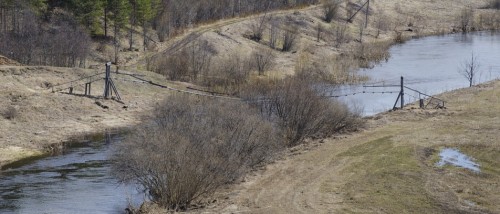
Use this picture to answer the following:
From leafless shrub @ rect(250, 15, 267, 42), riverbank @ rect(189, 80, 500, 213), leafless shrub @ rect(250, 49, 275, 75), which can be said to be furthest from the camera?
leafless shrub @ rect(250, 15, 267, 42)

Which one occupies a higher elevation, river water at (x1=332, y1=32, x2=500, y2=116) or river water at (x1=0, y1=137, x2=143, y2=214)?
river water at (x1=332, y1=32, x2=500, y2=116)

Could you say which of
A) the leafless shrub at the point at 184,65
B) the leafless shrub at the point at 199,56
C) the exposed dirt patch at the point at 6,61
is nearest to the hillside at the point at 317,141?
the exposed dirt patch at the point at 6,61

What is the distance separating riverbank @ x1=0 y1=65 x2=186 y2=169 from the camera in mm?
37750

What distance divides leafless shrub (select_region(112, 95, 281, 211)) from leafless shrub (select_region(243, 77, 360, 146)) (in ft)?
14.0

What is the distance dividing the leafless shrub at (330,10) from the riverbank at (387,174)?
44.9 meters

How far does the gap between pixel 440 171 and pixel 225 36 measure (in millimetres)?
38461

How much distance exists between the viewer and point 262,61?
58656 millimetres

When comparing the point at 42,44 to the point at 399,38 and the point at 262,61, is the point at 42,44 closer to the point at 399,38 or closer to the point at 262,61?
the point at 262,61

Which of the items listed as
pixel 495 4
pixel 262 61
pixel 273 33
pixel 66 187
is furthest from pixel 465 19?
pixel 66 187

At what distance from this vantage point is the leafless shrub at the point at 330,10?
86.1 meters

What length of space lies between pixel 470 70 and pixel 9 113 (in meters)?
35.2

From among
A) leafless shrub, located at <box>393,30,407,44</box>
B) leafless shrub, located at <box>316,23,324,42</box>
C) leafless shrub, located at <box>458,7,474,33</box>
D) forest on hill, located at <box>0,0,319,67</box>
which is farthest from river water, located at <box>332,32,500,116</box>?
forest on hill, located at <box>0,0,319,67</box>

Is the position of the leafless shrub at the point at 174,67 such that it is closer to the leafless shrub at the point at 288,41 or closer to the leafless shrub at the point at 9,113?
the leafless shrub at the point at 288,41

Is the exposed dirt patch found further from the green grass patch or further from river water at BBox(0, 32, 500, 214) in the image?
the green grass patch
